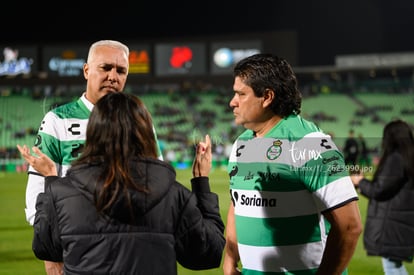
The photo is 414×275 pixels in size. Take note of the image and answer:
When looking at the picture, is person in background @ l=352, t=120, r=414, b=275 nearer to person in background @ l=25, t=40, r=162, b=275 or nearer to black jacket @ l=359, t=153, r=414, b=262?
black jacket @ l=359, t=153, r=414, b=262

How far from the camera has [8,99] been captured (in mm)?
32875

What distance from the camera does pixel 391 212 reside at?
3531 mm

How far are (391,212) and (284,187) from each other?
169cm

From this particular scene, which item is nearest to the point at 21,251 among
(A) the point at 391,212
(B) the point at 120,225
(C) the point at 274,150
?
(A) the point at 391,212

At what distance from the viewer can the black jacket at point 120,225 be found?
171cm

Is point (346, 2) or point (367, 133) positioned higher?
point (346, 2)

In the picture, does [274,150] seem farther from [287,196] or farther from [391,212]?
[391,212]

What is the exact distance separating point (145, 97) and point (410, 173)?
102 feet

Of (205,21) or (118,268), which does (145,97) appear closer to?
(205,21)

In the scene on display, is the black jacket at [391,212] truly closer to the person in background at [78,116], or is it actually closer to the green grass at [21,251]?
the person in background at [78,116]

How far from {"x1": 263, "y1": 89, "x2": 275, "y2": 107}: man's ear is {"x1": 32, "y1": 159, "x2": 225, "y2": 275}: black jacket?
562 mm

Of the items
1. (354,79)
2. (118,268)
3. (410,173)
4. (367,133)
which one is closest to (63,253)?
(118,268)

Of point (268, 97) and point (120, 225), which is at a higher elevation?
point (268, 97)

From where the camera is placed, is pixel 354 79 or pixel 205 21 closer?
pixel 205 21
